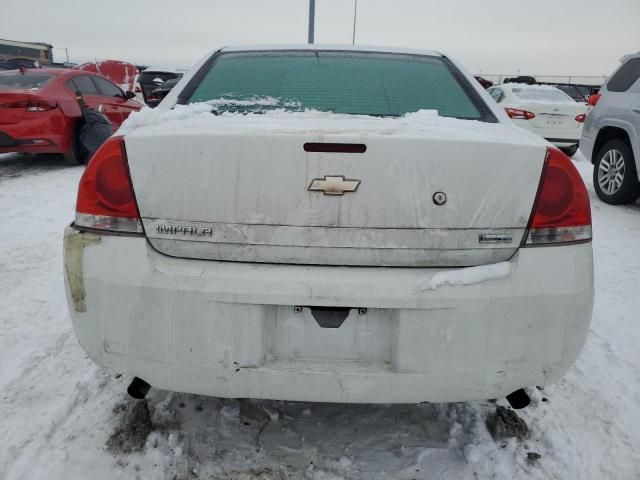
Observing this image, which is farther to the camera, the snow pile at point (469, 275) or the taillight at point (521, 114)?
the taillight at point (521, 114)

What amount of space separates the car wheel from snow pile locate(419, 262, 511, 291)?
7007mm

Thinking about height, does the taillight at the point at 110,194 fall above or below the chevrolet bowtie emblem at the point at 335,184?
below

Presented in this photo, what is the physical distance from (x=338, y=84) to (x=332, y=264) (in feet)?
3.66

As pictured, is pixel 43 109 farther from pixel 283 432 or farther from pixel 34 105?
pixel 283 432

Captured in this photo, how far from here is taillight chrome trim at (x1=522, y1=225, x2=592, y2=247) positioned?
152cm

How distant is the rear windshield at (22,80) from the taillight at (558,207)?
7250mm

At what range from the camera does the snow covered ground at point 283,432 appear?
168 cm

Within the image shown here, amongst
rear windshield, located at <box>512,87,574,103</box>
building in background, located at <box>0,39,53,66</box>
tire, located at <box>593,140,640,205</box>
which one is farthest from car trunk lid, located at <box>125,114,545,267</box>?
building in background, located at <box>0,39,53,66</box>

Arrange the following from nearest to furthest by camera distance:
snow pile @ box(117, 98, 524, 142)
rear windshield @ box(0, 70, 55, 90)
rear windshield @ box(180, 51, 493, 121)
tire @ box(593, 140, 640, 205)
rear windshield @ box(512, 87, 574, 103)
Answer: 1. snow pile @ box(117, 98, 524, 142)
2. rear windshield @ box(180, 51, 493, 121)
3. tire @ box(593, 140, 640, 205)
4. rear windshield @ box(0, 70, 55, 90)
5. rear windshield @ box(512, 87, 574, 103)

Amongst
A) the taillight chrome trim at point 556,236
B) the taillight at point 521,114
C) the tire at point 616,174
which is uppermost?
the taillight chrome trim at point 556,236

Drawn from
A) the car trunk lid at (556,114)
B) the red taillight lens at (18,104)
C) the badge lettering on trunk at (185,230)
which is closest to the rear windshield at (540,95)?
the car trunk lid at (556,114)

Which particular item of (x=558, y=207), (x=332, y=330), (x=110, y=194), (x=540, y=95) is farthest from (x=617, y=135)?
(x=110, y=194)

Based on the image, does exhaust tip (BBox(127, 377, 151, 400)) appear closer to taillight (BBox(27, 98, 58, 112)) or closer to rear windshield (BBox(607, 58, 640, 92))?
taillight (BBox(27, 98, 58, 112))

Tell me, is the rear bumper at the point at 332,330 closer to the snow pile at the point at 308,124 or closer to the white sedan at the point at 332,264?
the white sedan at the point at 332,264
